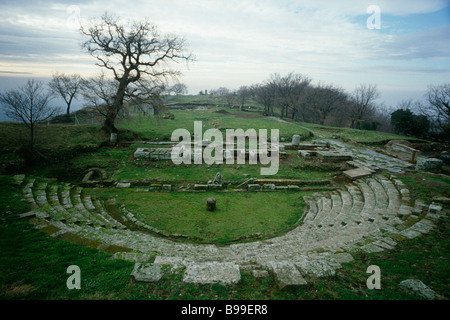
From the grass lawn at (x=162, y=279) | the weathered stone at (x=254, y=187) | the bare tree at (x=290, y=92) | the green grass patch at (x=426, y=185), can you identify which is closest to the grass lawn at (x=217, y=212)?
the weathered stone at (x=254, y=187)

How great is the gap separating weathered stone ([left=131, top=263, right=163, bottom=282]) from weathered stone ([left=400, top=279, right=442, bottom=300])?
16.7ft

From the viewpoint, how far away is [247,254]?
6.54 m

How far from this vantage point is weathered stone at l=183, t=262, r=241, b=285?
4.18 meters

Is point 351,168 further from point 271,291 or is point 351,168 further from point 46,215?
point 46,215

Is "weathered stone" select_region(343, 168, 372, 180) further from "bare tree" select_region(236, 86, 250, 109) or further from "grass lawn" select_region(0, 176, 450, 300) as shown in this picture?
"bare tree" select_region(236, 86, 250, 109)

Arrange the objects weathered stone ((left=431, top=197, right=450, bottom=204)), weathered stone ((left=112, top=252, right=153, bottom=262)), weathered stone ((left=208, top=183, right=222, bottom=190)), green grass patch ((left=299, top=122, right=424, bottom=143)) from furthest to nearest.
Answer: green grass patch ((left=299, top=122, right=424, bottom=143)), weathered stone ((left=208, top=183, right=222, bottom=190)), weathered stone ((left=431, top=197, right=450, bottom=204)), weathered stone ((left=112, top=252, right=153, bottom=262))

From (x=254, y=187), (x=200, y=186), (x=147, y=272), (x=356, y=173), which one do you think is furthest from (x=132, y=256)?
(x=356, y=173)

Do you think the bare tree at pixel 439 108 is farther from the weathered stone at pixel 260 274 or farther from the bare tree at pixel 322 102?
the weathered stone at pixel 260 274

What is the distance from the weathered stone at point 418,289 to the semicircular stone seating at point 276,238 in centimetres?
116

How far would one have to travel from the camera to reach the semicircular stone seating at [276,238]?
4617 mm

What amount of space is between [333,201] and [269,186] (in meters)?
3.55

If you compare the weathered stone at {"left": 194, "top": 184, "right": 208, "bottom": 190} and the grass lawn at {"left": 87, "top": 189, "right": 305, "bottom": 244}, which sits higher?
the weathered stone at {"left": 194, "top": 184, "right": 208, "bottom": 190}

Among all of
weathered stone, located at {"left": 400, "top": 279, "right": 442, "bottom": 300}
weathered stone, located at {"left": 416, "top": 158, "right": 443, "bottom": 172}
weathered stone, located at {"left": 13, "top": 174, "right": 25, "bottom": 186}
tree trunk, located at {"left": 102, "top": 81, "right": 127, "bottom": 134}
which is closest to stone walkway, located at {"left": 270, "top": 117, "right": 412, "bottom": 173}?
weathered stone, located at {"left": 416, "top": 158, "right": 443, "bottom": 172}
